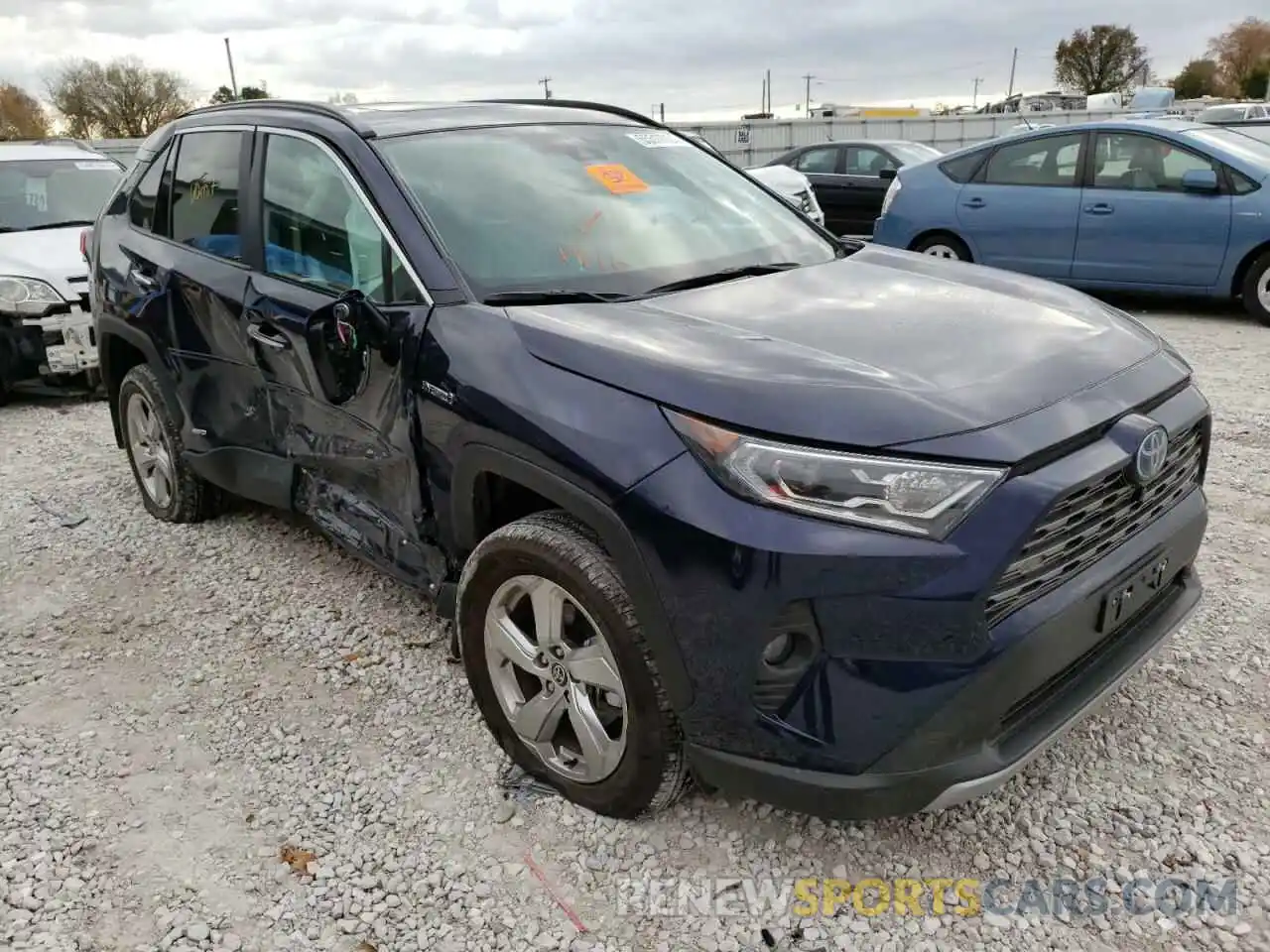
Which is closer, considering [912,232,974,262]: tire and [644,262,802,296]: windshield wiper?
[644,262,802,296]: windshield wiper

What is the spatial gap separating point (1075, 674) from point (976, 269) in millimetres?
1473

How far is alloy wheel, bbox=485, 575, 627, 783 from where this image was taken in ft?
8.06

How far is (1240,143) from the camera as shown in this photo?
8125 mm

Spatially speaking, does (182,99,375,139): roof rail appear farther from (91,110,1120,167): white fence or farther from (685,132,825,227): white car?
(91,110,1120,167): white fence

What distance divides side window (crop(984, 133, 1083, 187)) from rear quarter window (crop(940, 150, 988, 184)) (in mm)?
108

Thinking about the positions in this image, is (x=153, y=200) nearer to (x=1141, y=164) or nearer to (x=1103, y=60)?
(x=1141, y=164)

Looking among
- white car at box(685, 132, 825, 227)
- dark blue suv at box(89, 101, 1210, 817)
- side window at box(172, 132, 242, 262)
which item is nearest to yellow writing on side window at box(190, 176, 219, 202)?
side window at box(172, 132, 242, 262)

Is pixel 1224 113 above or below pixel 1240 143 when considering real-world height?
above

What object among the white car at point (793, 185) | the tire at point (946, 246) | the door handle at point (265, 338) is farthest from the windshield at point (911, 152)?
the door handle at point (265, 338)

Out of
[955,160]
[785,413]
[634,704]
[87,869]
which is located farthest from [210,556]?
[955,160]

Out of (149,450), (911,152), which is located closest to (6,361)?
(149,450)

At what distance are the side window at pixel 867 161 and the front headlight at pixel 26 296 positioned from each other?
9.04 m

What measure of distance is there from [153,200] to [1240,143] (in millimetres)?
7979

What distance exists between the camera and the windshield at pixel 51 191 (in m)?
7.65
